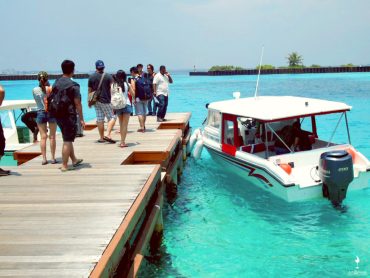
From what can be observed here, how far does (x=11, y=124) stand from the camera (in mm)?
14492

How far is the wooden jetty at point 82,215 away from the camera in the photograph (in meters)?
4.00

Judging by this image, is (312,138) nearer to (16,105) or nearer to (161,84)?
(161,84)

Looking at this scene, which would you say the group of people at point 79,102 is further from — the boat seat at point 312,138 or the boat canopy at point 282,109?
the boat seat at point 312,138

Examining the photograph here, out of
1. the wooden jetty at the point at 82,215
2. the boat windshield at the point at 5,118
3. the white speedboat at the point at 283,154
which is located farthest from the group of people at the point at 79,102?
the white speedboat at the point at 283,154

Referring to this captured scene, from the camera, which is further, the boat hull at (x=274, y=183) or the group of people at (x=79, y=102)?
the boat hull at (x=274, y=183)

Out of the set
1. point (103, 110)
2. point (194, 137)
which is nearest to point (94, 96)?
point (103, 110)

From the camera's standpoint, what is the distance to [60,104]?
6832mm

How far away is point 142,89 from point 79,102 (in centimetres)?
500

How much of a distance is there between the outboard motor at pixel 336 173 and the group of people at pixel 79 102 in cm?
404

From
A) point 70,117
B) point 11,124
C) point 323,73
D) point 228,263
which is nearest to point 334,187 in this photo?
point 228,263

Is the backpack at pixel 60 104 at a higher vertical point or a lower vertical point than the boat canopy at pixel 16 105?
higher

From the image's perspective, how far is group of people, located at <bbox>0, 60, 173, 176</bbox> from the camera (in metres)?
6.91

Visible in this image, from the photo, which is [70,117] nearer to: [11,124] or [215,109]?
[215,109]

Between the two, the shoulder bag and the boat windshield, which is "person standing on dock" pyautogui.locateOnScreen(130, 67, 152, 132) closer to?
the shoulder bag
